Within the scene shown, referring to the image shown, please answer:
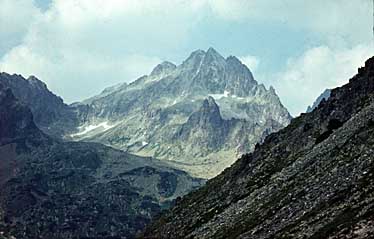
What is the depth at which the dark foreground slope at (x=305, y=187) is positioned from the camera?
60.9 meters

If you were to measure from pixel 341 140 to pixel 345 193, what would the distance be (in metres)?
27.6

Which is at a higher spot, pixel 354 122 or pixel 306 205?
pixel 354 122

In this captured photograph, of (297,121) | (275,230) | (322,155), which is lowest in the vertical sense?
(275,230)

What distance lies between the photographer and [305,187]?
3162 inches

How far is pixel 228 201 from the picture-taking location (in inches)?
4771

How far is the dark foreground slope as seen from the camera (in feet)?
200

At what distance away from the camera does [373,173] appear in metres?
64.8

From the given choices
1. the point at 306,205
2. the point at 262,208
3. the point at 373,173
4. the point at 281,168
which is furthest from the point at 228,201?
the point at 373,173

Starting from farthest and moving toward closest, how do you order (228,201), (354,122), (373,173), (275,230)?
(228,201) < (354,122) < (275,230) < (373,173)

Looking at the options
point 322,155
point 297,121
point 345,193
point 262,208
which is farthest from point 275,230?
point 297,121

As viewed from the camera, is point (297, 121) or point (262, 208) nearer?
point (262, 208)

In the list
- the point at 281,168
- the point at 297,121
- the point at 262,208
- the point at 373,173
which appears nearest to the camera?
the point at 373,173

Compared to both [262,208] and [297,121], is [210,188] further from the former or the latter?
[262,208]

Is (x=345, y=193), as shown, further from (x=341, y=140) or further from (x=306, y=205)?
(x=341, y=140)
